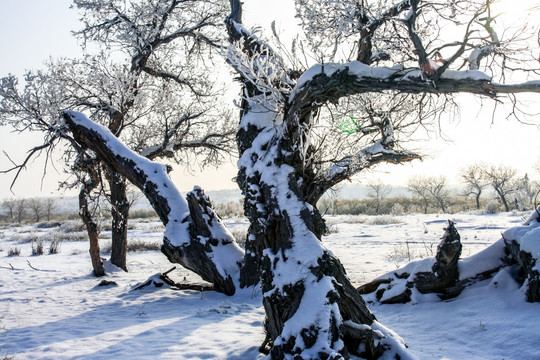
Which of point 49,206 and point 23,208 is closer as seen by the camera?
point 49,206

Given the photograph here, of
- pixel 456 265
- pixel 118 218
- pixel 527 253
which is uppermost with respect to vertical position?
pixel 118 218

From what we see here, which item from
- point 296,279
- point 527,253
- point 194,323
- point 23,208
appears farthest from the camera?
point 23,208

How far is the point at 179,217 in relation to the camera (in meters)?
6.39

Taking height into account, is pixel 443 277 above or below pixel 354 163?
below

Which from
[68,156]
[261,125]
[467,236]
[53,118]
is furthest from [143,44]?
[467,236]

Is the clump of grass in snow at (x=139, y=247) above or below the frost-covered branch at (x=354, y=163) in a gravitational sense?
below

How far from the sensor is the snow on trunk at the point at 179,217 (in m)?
6.12

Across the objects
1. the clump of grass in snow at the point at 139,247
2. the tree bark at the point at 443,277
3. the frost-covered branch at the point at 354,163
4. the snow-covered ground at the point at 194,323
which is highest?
the frost-covered branch at the point at 354,163

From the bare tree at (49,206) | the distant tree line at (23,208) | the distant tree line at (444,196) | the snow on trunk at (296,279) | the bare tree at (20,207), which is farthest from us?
the bare tree at (49,206)

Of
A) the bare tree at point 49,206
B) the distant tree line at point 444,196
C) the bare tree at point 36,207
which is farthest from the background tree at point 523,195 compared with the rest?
the bare tree at point 36,207

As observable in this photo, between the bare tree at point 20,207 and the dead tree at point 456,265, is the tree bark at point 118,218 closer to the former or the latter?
the dead tree at point 456,265

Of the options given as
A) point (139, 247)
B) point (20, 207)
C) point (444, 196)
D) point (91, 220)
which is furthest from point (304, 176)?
point (20, 207)

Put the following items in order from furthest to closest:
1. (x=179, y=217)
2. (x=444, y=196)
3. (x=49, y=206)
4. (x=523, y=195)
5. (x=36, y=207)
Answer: (x=36, y=207)
(x=49, y=206)
(x=444, y=196)
(x=523, y=195)
(x=179, y=217)

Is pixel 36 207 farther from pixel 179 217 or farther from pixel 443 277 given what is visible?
pixel 443 277
